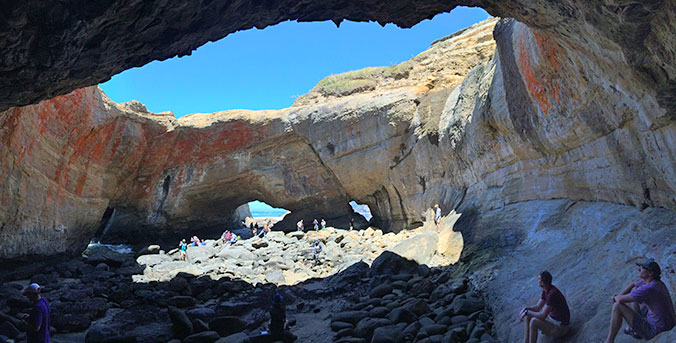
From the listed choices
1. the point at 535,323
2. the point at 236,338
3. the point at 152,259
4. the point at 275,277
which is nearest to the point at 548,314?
the point at 535,323

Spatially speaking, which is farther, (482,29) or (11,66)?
(482,29)

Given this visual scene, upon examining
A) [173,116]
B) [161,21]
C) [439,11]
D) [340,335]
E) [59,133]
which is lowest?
[340,335]

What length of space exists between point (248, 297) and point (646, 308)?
8.68m

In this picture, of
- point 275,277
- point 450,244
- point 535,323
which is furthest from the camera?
point 275,277

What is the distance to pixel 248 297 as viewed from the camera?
10117 millimetres

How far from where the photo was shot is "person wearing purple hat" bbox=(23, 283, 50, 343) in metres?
4.75

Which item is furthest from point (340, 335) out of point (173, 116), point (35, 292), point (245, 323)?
point (173, 116)

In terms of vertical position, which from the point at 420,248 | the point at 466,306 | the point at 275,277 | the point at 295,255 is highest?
the point at 295,255

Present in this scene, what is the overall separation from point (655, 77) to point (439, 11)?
3332 mm

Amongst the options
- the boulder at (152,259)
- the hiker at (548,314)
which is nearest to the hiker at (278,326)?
the hiker at (548,314)

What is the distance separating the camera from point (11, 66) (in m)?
4.74

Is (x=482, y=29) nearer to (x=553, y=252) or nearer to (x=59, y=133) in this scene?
(x=553, y=252)

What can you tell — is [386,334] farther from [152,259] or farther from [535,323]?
[152,259]

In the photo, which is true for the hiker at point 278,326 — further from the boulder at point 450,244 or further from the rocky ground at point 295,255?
the boulder at point 450,244
